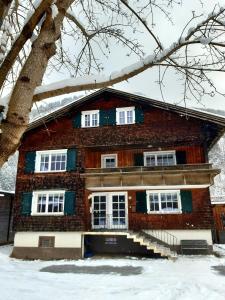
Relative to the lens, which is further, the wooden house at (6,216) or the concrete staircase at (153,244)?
the wooden house at (6,216)

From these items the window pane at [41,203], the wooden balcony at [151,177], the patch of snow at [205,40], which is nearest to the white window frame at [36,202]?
the window pane at [41,203]

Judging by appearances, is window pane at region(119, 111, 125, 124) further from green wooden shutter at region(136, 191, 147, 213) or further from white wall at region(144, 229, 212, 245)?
white wall at region(144, 229, 212, 245)

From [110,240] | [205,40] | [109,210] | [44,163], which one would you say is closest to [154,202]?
[109,210]

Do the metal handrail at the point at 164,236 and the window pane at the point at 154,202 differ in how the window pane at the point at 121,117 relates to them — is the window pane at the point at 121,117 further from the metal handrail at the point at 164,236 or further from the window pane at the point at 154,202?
the metal handrail at the point at 164,236

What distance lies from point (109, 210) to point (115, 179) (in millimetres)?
2574

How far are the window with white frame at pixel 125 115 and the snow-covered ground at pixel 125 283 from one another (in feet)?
31.2

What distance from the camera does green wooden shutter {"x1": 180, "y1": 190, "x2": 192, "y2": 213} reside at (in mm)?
18328

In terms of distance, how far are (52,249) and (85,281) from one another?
7.57 m

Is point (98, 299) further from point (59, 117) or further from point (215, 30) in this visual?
point (59, 117)

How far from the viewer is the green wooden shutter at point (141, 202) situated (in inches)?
754

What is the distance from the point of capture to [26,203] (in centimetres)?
1986

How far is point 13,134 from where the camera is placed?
318 cm

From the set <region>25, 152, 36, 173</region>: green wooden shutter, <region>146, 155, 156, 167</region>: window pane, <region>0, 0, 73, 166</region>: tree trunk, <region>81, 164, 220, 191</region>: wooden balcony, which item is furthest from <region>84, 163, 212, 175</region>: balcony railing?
<region>0, 0, 73, 166</region>: tree trunk

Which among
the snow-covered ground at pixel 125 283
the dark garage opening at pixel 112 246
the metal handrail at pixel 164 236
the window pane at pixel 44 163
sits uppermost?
the window pane at pixel 44 163
